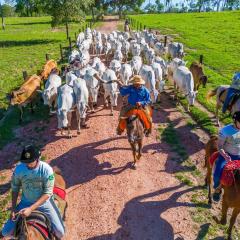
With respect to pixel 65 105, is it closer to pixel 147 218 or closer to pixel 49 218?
pixel 147 218

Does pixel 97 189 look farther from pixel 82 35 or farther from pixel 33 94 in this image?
pixel 82 35

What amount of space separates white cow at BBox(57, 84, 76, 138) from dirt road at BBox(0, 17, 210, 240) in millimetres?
726

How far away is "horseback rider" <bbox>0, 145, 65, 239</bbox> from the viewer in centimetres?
593

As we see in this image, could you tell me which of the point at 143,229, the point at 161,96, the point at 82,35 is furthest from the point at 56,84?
the point at 82,35

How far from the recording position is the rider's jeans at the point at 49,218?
257 inches

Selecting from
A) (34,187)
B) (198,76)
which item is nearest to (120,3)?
(198,76)

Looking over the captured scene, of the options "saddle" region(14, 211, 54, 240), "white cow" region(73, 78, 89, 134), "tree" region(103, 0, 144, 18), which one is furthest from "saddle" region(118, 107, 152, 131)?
"tree" region(103, 0, 144, 18)

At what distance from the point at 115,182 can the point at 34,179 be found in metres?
4.40

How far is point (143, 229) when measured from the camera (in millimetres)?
8508

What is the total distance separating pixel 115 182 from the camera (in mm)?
10375

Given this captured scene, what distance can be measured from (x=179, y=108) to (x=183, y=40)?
20.2m

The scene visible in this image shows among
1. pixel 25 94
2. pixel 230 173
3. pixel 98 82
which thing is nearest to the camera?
pixel 230 173

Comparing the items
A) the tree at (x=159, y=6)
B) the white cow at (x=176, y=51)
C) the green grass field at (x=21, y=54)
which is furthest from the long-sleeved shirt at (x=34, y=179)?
the tree at (x=159, y=6)

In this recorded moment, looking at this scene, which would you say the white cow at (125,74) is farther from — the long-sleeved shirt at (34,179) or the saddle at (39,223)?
the saddle at (39,223)
